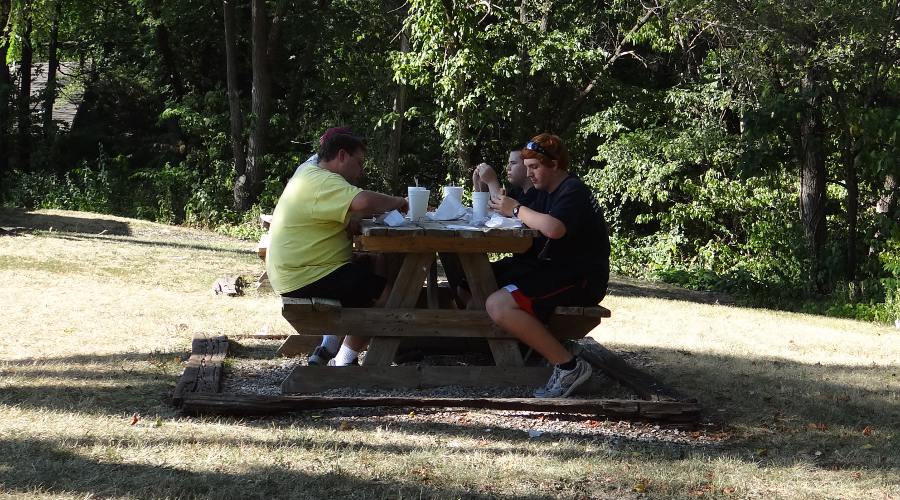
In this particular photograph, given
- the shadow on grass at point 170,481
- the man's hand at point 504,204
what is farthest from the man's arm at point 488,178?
the shadow on grass at point 170,481

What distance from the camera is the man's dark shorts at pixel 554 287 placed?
5605 mm

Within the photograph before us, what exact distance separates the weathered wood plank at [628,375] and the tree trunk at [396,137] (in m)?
11.4

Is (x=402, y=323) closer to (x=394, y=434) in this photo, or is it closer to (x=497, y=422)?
(x=497, y=422)

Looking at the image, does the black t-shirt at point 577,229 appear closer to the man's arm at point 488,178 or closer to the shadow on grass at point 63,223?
the man's arm at point 488,178

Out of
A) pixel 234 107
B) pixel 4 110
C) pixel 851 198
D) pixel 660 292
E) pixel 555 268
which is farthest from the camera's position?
pixel 4 110

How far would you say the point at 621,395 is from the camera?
5.79 metres

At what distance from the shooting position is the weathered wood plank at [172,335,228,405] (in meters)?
5.39

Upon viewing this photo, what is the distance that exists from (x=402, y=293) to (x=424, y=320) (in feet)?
0.63

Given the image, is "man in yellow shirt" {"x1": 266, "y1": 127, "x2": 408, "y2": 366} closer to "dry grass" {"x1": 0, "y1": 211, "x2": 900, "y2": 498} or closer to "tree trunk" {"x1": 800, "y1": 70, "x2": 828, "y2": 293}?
"dry grass" {"x1": 0, "y1": 211, "x2": 900, "y2": 498}

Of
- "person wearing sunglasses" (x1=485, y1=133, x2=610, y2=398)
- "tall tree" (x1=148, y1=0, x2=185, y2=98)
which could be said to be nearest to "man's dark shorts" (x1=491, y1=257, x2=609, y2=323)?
"person wearing sunglasses" (x1=485, y1=133, x2=610, y2=398)

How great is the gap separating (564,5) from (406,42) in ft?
8.85

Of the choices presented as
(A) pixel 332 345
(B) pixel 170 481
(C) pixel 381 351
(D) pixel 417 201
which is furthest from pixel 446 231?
(B) pixel 170 481

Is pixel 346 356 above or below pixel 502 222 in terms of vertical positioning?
below

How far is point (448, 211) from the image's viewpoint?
19.6ft
